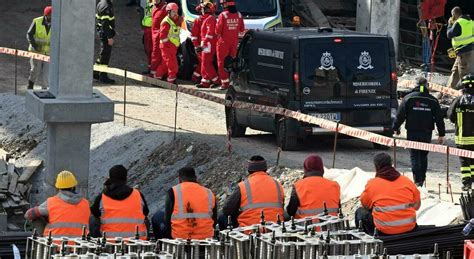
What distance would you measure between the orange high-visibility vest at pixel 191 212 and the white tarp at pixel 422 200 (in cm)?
380

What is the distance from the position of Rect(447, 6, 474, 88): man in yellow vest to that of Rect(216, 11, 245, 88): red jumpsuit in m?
4.10

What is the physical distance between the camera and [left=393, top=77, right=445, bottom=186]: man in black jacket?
21094mm

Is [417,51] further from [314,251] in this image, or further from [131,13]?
[314,251]

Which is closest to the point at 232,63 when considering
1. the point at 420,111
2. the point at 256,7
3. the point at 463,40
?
the point at 420,111

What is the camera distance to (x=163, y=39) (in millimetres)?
29438

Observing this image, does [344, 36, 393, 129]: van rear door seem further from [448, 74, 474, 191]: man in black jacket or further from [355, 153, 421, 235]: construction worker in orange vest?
[355, 153, 421, 235]: construction worker in orange vest

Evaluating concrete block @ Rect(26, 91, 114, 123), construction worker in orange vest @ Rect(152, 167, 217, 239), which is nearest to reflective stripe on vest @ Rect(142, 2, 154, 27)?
concrete block @ Rect(26, 91, 114, 123)

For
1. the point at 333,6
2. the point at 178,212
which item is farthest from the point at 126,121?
the point at 333,6

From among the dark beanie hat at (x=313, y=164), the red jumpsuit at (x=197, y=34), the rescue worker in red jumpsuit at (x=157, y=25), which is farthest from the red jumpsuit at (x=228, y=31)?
the dark beanie hat at (x=313, y=164)

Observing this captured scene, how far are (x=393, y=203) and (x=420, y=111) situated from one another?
4.78m

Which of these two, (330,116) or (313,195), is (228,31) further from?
(313,195)

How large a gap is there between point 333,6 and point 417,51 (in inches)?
157

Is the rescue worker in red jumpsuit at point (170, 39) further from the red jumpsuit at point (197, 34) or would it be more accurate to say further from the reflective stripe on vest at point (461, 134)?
the reflective stripe on vest at point (461, 134)

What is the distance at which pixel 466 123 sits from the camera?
69.4 ft
